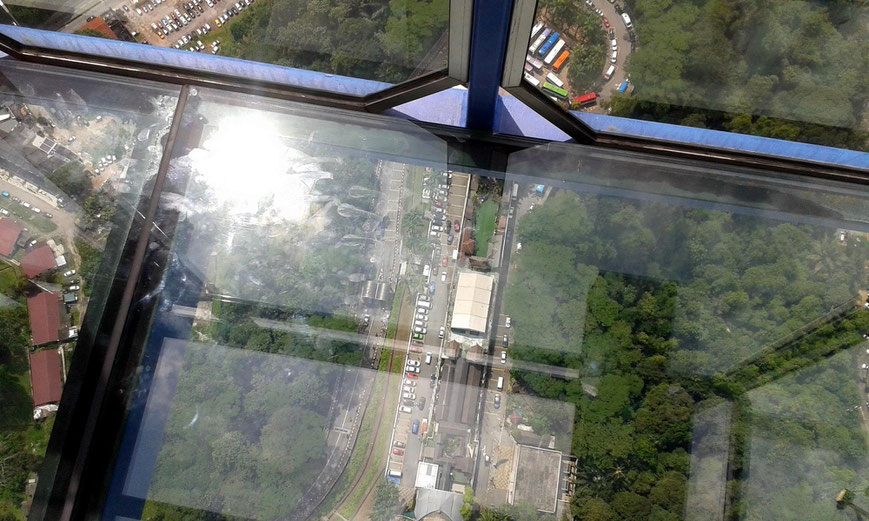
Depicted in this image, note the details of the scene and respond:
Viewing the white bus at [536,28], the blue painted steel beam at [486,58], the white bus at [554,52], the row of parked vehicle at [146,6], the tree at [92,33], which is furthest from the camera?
the row of parked vehicle at [146,6]

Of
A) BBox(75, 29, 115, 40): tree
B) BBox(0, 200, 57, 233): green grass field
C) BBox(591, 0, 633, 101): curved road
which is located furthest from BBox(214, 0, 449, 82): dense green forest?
BBox(0, 200, 57, 233): green grass field

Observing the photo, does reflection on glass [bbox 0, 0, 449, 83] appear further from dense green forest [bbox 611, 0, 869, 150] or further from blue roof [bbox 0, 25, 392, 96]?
dense green forest [bbox 611, 0, 869, 150]

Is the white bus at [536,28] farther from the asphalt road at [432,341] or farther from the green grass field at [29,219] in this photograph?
the green grass field at [29,219]

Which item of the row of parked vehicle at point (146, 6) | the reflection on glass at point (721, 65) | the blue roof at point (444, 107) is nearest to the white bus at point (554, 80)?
the reflection on glass at point (721, 65)

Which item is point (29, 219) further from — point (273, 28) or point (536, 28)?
point (536, 28)

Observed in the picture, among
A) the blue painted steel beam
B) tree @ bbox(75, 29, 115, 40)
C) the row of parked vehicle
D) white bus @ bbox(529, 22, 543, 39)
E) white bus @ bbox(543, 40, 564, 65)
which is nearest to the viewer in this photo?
the blue painted steel beam

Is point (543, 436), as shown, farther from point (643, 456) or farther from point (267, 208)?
point (267, 208)

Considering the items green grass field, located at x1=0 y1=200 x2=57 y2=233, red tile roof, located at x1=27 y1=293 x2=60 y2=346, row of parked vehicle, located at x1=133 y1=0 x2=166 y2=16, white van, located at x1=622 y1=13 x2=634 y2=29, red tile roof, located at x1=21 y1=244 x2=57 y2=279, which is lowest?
red tile roof, located at x1=27 y1=293 x2=60 y2=346
